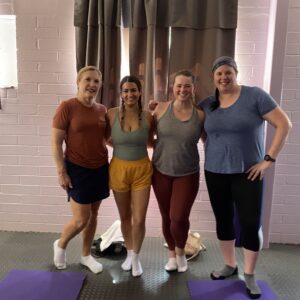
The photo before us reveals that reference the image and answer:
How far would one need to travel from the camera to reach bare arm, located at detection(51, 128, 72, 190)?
2074mm

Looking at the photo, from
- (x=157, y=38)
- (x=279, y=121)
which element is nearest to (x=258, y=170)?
(x=279, y=121)

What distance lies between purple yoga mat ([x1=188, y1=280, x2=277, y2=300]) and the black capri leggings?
0.98 feet

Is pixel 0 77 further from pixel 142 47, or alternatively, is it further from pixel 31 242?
pixel 31 242

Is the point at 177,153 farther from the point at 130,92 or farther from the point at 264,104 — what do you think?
the point at 264,104

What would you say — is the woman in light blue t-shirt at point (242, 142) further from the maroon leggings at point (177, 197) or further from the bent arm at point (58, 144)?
the bent arm at point (58, 144)

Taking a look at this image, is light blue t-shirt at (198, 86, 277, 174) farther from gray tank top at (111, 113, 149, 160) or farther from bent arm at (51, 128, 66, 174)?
bent arm at (51, 128, 66, 174)

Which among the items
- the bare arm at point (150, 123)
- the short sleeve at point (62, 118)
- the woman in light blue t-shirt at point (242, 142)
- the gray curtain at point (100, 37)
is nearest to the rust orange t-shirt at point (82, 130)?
the short sleeve at point (62, 118)

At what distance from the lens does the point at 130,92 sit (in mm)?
2072

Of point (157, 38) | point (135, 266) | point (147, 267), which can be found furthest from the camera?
point (157, 38)

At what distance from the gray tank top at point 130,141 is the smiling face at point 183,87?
278 mm

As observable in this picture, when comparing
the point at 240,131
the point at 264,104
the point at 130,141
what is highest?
the point at 264,104

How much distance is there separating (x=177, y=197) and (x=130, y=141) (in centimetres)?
46

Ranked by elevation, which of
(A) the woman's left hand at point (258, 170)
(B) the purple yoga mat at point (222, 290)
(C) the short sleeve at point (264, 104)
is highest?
(C) the short sleeve at point (264, 104)

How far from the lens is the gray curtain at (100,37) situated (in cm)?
248
